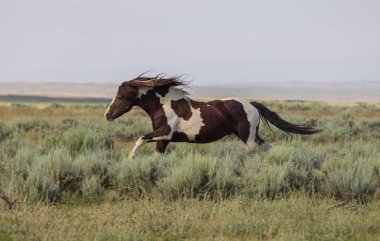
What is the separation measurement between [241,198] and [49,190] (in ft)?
8.51

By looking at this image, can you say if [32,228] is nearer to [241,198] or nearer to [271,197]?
[241,198]

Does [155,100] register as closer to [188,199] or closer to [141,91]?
[141,91]

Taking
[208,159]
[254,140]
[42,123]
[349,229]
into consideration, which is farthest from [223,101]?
[42,123]

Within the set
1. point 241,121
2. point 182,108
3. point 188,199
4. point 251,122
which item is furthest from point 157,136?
point 188,199

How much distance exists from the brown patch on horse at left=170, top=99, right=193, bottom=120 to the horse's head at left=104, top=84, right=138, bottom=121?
72cm

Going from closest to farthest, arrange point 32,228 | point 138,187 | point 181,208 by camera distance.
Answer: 1. point 32,228
2. point 181,208
3. point 138,187

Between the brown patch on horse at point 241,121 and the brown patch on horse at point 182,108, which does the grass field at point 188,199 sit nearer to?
the brown patch on horse at point 241,121

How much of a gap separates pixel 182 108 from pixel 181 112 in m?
0.09

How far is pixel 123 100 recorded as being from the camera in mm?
10156

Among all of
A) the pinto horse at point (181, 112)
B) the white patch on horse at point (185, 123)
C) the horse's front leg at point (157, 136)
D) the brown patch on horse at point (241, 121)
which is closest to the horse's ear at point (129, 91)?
the pinto horse at point (181, 112)

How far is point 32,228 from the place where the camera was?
5.94 m

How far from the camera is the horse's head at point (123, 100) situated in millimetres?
10094

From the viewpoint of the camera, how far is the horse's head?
10094mm

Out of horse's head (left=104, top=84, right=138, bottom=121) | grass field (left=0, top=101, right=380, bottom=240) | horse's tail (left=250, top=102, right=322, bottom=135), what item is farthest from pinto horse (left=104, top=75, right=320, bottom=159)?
horse's tail (left=250, top=102, right=322, bottom=135)
